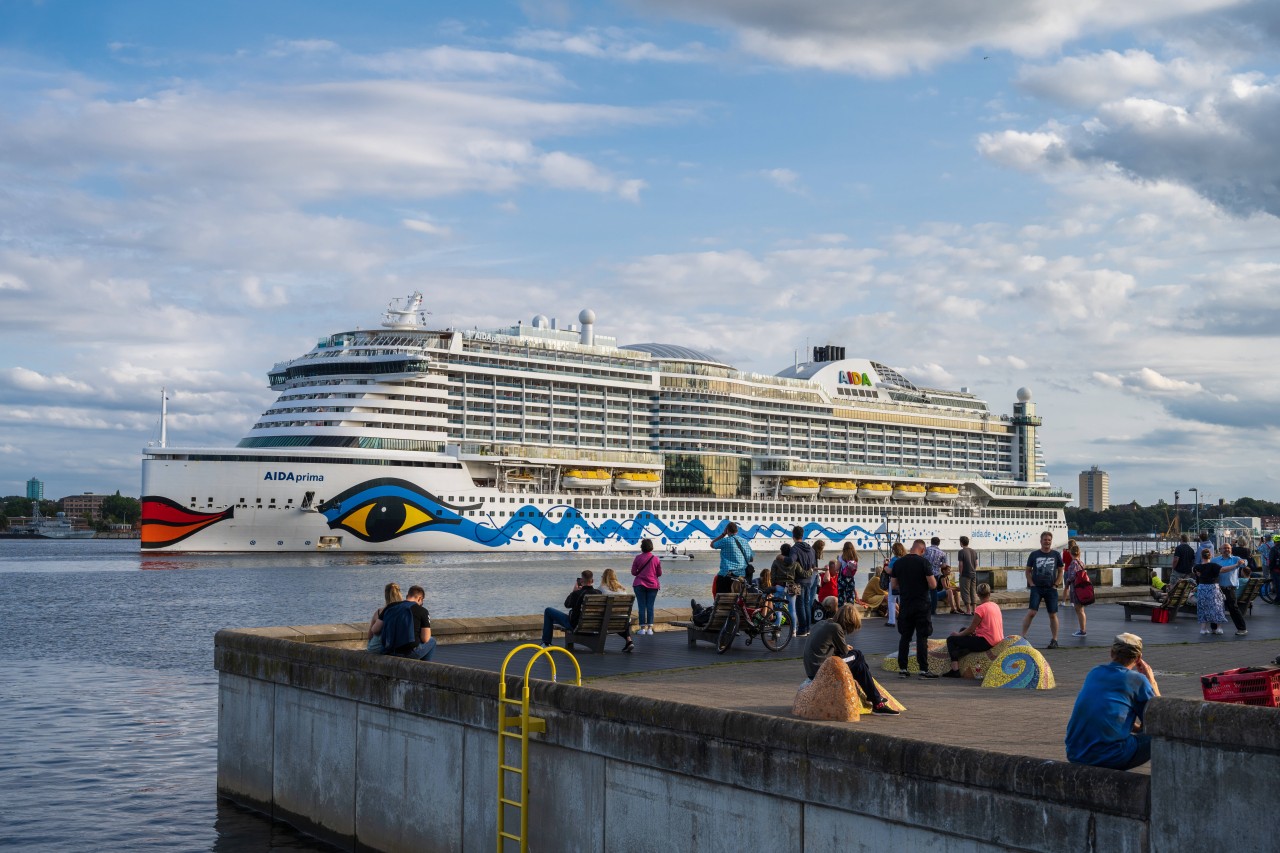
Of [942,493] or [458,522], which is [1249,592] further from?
[942,493]

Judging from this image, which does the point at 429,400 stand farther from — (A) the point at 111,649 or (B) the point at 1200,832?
(B) the point at 1200,832

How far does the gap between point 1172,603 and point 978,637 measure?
9.81m

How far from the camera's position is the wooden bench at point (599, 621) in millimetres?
16219

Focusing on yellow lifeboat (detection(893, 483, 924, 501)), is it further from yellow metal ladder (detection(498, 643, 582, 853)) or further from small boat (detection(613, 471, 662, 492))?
yellow metal ladder (detection(498, 643, 582, 853))

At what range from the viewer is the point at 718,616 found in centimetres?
1691

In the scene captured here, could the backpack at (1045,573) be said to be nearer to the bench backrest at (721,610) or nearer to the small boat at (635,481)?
the bench backrest at (721,610)

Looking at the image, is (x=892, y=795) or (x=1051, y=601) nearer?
(x=892, y=795)

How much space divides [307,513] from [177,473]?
7.33 metres

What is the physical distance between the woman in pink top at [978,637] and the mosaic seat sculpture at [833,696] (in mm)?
3701

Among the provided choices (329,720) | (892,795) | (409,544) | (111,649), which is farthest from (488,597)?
(892,795)

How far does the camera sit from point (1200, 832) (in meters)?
6.76

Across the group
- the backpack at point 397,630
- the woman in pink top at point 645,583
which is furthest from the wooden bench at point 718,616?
the backpack at point 397,630

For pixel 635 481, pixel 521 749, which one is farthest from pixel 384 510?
pixel 521 749

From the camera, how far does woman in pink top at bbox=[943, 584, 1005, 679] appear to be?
45.4ft
